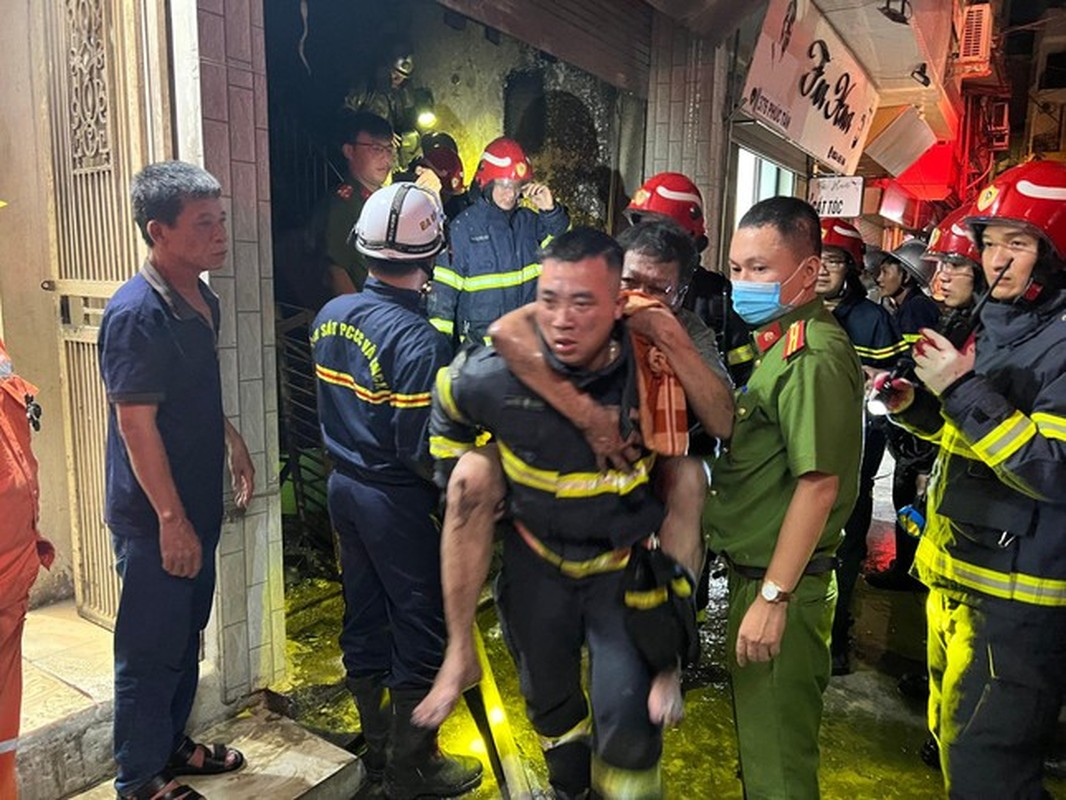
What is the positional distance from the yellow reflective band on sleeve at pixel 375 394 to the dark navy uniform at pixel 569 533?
1.77 ft

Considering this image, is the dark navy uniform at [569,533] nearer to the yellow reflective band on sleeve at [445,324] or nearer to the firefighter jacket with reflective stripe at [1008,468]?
the firefighter jacket with reflective stripe at [1008,468]

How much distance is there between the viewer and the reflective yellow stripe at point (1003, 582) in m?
2.18

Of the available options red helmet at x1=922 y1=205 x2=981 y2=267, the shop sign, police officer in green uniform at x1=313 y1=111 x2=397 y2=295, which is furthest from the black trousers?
the shop sign

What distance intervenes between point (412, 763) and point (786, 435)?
1.87m

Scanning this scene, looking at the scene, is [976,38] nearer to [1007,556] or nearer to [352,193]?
[352,193]

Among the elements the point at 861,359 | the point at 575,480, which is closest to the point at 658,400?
the point at 575,480

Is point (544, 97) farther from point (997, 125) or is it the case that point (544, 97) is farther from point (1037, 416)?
point (997, 125)

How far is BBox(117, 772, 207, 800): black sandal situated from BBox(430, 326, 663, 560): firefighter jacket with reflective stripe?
1624mm

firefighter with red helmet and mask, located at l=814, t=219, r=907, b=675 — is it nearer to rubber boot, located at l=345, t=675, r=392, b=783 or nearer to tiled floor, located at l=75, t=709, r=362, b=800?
rubber boot, located at l=345, t=675, r=392, b=783

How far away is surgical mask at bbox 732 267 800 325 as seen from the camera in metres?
2.33

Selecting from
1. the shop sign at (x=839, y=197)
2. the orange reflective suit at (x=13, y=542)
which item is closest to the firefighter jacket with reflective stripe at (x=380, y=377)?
the orange reflective suit at (x=13, y=542)

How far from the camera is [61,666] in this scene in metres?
3.11

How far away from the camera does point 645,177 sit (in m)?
6.59

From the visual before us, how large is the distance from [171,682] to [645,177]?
5.40m
